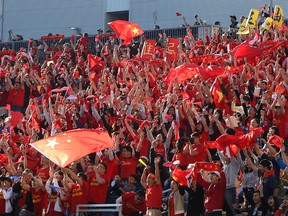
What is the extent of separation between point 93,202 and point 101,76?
9.31 m

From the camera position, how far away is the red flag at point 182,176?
1786 centimetres

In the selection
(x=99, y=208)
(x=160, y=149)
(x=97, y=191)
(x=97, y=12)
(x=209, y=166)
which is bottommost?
(x=99, y=208)

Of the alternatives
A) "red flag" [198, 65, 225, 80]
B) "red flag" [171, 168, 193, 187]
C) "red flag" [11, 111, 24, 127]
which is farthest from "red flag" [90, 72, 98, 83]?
"red flag" [171, 168, 193, 187]

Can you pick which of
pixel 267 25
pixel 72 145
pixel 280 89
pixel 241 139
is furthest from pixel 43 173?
pixel 267 25

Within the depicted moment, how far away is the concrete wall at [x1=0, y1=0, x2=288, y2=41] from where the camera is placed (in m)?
37.7

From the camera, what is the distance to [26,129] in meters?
25.3

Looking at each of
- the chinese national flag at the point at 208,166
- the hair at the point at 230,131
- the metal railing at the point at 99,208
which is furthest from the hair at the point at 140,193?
the hair at the point at 230,131

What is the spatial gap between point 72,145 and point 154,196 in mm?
2074

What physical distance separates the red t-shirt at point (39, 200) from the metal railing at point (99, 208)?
1.04 metres

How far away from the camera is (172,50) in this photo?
27.7 metres

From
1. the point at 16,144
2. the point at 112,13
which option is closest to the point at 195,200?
the point at 16,144

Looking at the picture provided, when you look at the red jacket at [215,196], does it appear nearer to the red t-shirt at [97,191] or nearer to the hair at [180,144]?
the hair at [180,144]

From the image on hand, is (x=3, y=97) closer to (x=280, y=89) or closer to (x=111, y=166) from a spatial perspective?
(x=111, y=166)

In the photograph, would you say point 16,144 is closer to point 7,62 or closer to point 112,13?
point 7,62
